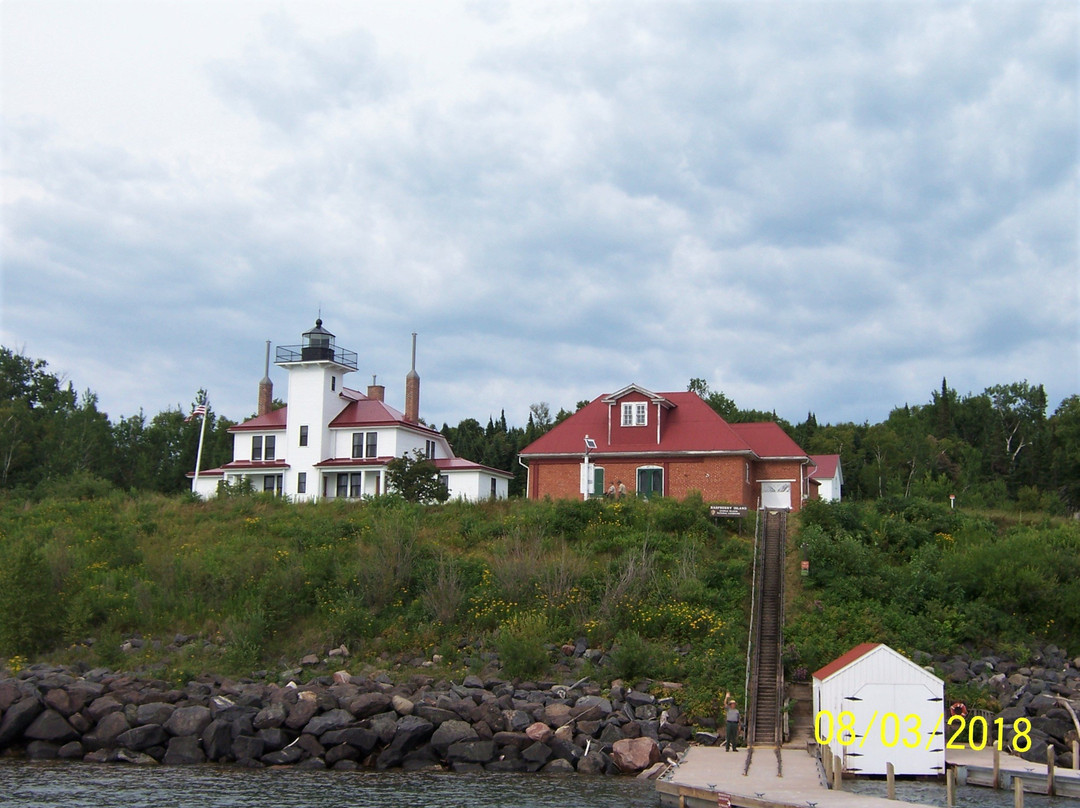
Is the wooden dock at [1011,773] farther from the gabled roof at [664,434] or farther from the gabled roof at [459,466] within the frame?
the gabled roof at [459,466]

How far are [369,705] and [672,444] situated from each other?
2146cm

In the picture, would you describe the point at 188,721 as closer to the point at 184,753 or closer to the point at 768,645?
the point at 184,753

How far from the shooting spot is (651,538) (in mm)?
35812

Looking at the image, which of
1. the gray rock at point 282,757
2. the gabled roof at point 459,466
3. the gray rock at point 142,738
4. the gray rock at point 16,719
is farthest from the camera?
the gabled roof at point 459,466

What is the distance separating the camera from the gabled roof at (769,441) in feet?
145

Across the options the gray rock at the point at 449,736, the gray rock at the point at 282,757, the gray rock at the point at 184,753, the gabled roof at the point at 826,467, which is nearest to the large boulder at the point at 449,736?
the gray rock at the point at 449,736

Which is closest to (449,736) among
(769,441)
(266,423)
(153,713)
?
(153,713)

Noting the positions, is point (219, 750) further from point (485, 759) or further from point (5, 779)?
point (485, 759)

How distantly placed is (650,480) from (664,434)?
2.21 meters

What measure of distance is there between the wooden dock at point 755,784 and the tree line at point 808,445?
42.7 metres

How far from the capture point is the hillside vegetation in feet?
98.2

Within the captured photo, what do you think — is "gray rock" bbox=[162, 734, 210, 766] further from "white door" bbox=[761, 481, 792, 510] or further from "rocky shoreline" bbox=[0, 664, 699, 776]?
"white door" bbox=[761, 481, 792, 510]

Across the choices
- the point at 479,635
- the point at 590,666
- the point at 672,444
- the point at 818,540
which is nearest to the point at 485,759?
the point at 590,666

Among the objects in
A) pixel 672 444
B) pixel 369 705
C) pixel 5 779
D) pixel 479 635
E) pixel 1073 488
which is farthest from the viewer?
pixel 1073 488
